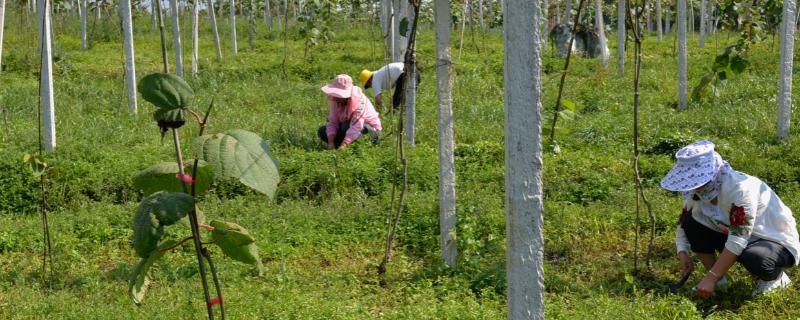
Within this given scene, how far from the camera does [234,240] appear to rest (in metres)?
2.52

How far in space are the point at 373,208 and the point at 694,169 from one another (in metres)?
2.64

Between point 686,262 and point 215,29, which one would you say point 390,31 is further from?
point 215,29

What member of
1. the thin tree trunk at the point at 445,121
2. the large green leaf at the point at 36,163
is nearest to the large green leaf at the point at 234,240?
the thin tree trunk at the point at 445,121

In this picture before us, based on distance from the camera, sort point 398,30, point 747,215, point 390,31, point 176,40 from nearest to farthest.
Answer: point 747,215 < point 390,31 < point 398,30 < point 176,40

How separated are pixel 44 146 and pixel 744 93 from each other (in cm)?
795

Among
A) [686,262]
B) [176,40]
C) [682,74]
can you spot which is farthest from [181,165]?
[176,40]

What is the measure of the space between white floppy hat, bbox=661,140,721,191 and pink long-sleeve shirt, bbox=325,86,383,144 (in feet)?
13.9

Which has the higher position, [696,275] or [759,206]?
[759,206]

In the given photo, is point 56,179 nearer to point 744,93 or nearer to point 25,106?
point 25,106

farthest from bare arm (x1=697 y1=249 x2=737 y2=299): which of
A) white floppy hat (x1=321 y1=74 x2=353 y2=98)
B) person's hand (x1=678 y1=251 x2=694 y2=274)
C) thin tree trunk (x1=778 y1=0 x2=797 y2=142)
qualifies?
white floppy hat (x1=321 y1=74 x2=353 y2=98)

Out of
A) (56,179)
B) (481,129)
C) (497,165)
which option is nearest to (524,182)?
(497,165)

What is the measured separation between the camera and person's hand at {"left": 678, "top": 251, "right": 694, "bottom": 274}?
4.94m

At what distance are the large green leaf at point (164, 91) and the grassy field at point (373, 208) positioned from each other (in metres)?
2.14

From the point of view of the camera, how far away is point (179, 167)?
2391 mm
